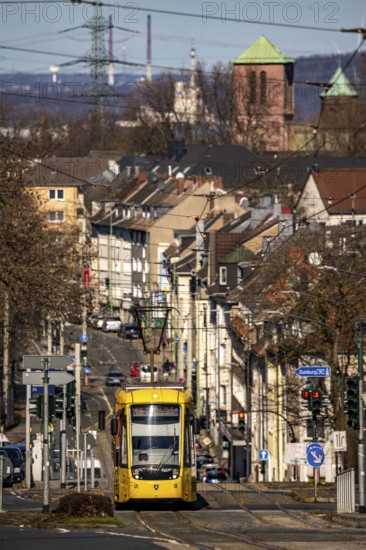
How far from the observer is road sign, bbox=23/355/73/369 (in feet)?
111

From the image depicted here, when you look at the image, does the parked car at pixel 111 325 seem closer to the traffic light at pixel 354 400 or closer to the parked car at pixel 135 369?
the parked car at pixel 135 369

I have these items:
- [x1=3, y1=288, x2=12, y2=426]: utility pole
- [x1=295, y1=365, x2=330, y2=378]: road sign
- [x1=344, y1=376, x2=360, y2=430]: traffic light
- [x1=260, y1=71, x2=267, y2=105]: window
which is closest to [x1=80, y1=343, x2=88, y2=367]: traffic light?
[x1=3, y1=288, x2=12, y2=426]: utility pole

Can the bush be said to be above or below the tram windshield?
below

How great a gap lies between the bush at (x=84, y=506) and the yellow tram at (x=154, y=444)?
353 cm

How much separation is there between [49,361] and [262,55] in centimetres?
15803

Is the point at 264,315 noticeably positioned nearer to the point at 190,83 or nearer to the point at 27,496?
the point at 27,496

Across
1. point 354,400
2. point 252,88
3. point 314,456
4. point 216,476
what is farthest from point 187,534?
point 252,88

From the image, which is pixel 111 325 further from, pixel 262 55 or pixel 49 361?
pixel 262 55

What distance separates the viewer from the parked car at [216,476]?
70.4 metres

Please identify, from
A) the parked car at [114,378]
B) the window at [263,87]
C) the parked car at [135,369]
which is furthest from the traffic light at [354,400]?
the window at [263,87]

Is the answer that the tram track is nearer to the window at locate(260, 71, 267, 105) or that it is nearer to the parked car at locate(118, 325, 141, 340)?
the parked car at locate(118, 325, 141, 340)

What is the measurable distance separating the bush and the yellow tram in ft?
11.6

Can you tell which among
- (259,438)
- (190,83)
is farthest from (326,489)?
(190,83)

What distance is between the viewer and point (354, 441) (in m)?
57.5
